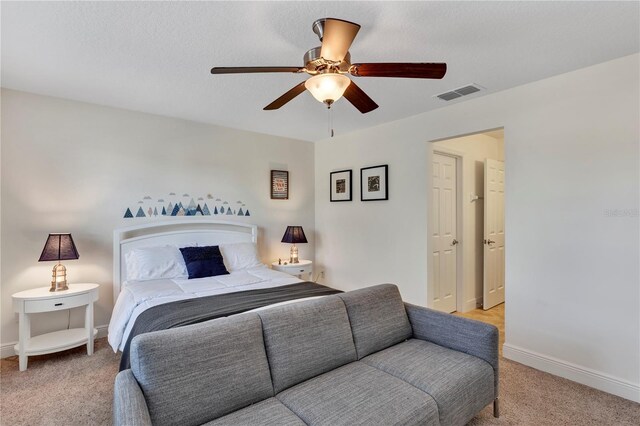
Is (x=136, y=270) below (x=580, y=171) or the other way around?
below

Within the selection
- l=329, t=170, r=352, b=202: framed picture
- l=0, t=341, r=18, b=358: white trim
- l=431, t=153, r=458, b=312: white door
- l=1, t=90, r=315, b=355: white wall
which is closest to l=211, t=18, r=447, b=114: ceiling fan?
l=431, t=153, r=458, b=312: white door

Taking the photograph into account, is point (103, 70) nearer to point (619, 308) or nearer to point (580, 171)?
point (580, 171)

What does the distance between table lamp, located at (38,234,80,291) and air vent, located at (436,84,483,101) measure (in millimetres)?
3748

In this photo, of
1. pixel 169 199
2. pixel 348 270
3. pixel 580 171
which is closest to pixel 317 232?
pixel 348 270

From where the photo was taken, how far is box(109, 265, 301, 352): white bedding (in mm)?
2512

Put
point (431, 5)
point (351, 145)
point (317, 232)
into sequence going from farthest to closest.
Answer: point (317, 232) → point (351, 145) → point (431, 5)

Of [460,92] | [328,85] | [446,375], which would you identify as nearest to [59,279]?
[328,85]

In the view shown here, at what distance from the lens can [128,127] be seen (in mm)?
3568

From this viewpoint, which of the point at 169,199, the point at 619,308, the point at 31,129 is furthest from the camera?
the point at 169,199

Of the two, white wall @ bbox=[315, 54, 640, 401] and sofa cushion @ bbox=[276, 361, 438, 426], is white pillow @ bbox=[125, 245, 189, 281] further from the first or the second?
white wall @ bbox=[315, 54, 640, 401]

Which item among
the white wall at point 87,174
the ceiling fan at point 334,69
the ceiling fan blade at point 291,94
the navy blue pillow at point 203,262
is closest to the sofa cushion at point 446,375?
the ceiling fan at point 334,69

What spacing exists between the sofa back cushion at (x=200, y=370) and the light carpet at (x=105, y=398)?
109 centimetres

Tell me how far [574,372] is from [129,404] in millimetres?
3108

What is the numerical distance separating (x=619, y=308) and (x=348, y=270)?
2.87 m
